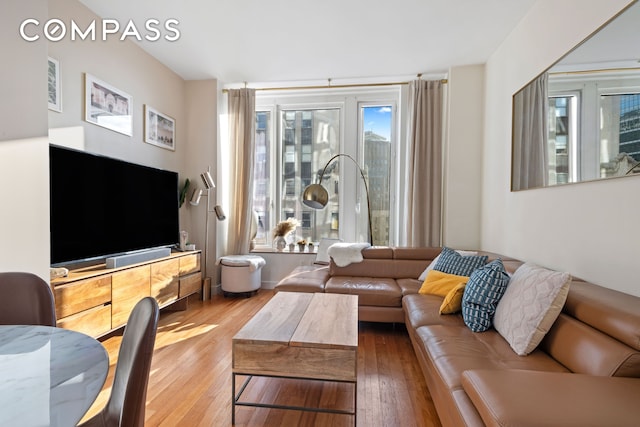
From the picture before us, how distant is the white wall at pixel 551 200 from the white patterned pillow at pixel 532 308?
15.6 inches

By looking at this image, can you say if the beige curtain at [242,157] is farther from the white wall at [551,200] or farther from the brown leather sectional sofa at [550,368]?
the white wall at [551,200]

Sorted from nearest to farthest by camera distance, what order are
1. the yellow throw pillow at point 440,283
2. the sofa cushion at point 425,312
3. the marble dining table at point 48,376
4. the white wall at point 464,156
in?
the marble dining table at point 48,376 < the sofa cushion at point 425,312 < the yellow throw pillow at point 440,283 < the white wall at point 464,156

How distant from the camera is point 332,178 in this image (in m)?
4.43

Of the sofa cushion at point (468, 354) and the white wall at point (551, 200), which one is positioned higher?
the white wall at point (551, 200)

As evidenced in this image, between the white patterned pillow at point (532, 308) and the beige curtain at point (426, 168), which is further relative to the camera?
the beige curtain at point (426, 168)

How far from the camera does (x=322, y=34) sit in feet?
9.84

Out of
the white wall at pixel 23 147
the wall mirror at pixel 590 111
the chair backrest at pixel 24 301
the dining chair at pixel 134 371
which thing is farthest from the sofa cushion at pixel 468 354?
the white wall at pixel 23 147

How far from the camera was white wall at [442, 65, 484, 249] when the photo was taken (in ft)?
11.8

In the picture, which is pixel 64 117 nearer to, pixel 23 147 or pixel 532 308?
pixel 23 147

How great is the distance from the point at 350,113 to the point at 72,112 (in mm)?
3196

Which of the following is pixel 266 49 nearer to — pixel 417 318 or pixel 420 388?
pixel 417 318

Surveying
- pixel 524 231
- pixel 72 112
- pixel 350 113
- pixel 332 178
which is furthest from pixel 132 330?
pixel 350 113

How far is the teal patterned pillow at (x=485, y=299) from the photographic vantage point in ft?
5.94

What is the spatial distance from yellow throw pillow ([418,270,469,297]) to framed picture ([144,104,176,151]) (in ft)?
11.0
